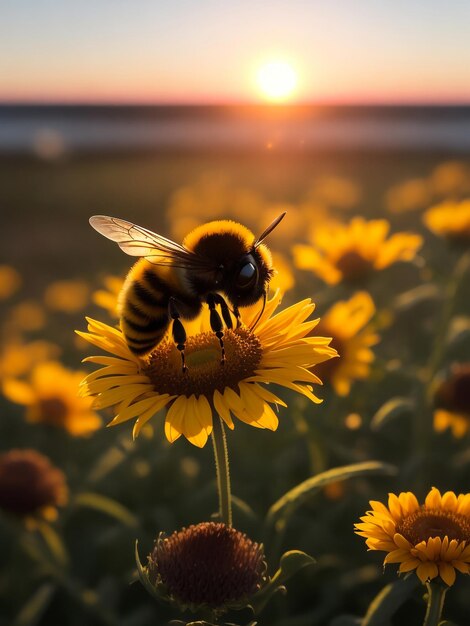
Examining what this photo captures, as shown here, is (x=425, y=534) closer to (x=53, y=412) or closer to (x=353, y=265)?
(x=353, y=265)

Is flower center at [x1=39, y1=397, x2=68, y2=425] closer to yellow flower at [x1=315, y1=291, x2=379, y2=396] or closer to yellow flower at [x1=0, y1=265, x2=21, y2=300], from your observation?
yellow flower at [x1=315, y1=291, x2=379, y2=396]

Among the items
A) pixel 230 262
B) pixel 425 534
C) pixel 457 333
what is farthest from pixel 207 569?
pixel 457 333

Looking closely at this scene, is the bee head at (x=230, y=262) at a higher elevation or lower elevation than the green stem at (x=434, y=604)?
higher

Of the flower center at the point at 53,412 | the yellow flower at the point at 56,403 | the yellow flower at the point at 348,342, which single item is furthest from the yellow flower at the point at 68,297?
the yellow flower at the point at 348,342

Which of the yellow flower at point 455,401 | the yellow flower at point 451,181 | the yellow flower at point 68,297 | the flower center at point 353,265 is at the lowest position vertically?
the yellow flower at point 455,401

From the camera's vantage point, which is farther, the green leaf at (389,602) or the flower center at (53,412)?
the flower center at (53,412)

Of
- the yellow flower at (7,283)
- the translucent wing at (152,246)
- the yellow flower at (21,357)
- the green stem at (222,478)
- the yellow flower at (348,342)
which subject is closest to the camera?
the green stem at (222,478)

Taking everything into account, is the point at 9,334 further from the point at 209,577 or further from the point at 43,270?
the point at 209,577

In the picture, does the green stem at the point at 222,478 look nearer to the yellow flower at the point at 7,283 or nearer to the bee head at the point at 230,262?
the bee head at the point at 230,262
